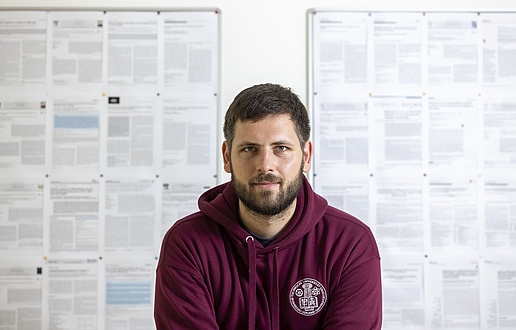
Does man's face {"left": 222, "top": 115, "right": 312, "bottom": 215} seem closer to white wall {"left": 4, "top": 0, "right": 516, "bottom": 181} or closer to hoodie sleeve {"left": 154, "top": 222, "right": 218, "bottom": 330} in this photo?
hoodie sleeve {"left": 154, "top": 222, "right": 218, "bottom": 330}

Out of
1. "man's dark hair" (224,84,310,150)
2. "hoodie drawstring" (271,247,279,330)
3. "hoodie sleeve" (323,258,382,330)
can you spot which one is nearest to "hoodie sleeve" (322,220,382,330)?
"hoodie sleeve" (323,258,382,330)

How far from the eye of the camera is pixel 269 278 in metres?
1.16

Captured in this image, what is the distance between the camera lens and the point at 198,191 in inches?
66.6

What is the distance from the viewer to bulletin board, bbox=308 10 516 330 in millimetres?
1688

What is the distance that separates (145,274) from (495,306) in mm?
1355

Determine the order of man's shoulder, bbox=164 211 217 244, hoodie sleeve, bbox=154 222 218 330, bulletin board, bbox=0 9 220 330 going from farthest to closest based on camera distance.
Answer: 1. bulletin board, bbox=0 9 220 330
2. man's shoulder, bbox=164 211 217 244
3. hoodie sleeve, bbox=154 222 218 330

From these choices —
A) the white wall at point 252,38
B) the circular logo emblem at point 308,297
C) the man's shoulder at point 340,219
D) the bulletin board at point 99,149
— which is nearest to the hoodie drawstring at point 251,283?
the circular logo emblem at point 308,297

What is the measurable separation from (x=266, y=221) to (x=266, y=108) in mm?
310

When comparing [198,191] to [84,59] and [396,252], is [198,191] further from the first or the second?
[396,252]

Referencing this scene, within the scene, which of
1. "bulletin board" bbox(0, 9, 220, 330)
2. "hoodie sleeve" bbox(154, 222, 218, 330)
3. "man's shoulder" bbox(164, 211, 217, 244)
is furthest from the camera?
"bulletin board" bbox(0, 9, 220, 330)

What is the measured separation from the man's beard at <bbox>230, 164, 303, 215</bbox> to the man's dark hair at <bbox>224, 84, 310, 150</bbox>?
13cm

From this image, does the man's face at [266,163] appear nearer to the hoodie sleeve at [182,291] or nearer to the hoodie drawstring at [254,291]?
the hoodie drawstring at [254,291]

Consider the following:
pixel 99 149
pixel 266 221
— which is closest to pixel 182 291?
pixel 266 221

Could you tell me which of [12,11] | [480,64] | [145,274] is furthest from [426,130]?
[12,11]
